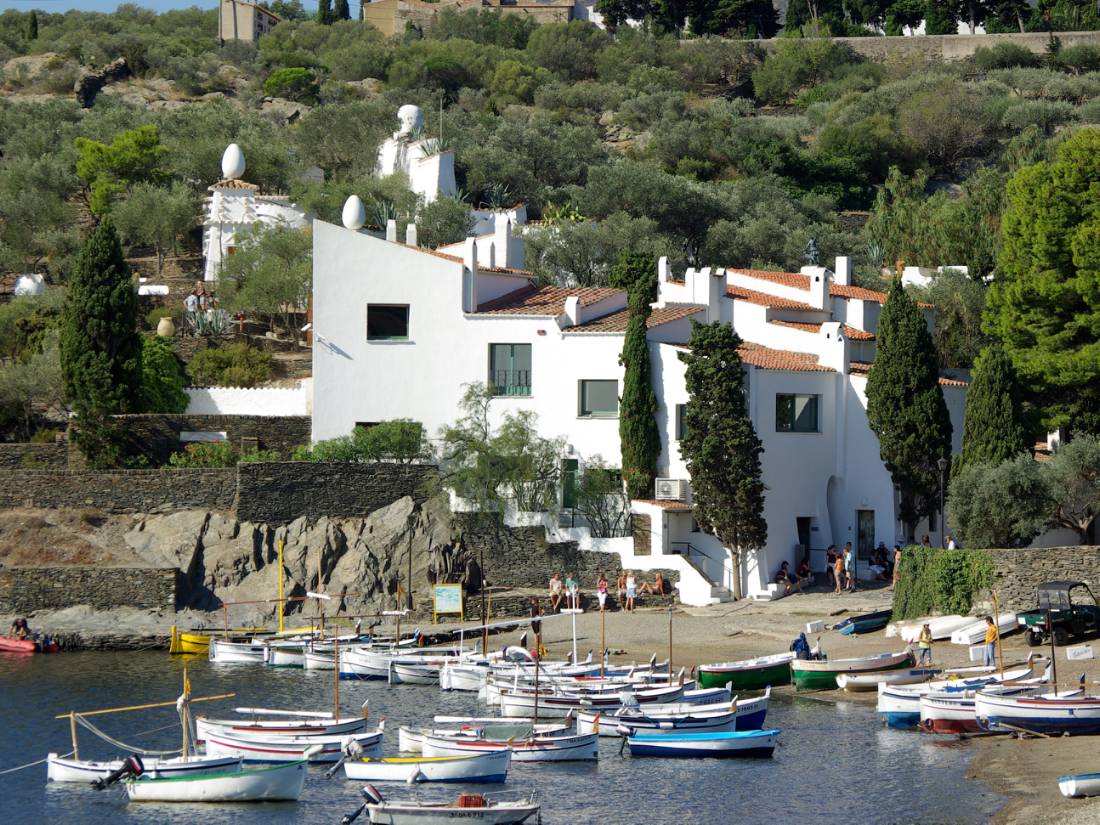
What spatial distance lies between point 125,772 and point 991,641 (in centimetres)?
2253

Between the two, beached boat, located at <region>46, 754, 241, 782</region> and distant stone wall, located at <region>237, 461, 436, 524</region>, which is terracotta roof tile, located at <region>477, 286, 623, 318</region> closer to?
distant stone wall, located at <region>237, 461, 436, 524</region>

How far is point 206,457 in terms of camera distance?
201ft

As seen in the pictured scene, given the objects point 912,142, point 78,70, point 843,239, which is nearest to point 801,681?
point 843,239

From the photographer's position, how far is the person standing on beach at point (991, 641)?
43.7 metres

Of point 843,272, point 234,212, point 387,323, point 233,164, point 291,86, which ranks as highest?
point 291,86

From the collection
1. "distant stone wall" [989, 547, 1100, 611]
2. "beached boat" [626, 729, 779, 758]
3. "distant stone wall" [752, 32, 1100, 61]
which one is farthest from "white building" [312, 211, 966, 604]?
"distant stone wall" [752, 32, 1100, 61]

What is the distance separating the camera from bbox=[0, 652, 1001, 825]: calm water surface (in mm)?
34125

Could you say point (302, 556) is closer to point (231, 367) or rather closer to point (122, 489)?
point (122, 489)

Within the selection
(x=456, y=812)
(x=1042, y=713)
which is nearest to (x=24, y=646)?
(x=456, y=812)

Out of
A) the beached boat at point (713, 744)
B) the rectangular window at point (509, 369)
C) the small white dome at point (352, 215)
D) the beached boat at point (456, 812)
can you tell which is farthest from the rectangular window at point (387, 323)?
the beached boat at point (456, 812)

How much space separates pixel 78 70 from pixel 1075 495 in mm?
100339

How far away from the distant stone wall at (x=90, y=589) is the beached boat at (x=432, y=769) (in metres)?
22.6

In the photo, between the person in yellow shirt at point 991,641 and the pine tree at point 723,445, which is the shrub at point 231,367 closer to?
the pine tree at point 723,445

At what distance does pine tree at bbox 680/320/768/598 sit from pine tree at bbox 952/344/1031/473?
21.8ft
